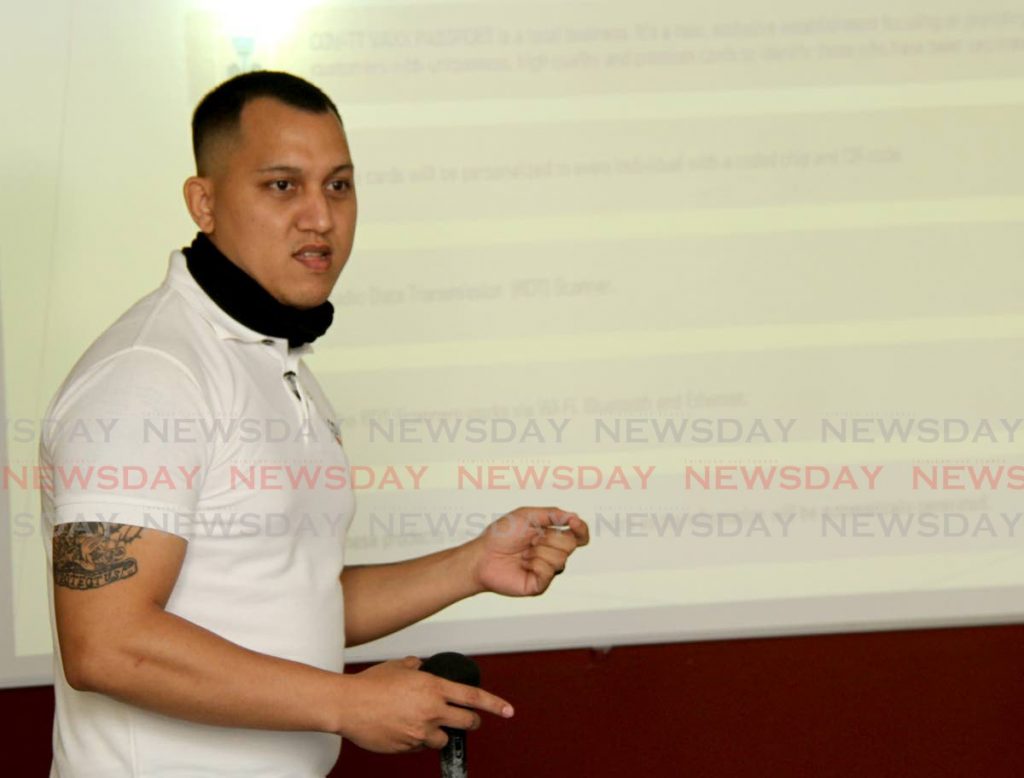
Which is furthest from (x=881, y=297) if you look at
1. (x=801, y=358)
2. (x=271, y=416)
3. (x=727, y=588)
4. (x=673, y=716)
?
(x=271, y=416)

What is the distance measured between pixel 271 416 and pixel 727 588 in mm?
1408

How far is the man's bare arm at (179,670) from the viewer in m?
1.24

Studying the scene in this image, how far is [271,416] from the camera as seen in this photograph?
4.74 ft

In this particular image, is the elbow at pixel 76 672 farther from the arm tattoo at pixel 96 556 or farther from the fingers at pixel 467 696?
the fingers at pixel 467 696

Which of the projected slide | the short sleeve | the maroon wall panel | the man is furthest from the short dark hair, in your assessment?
the maroon wall panel

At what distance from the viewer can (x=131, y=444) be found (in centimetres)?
125

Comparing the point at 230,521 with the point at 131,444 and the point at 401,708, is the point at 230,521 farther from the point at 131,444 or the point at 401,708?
the point at 401,708

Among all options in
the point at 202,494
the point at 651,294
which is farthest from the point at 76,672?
the point at 651,294

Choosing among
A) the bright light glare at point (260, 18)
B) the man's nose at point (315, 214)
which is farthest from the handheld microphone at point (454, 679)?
the bright light glare at point (260, 18)

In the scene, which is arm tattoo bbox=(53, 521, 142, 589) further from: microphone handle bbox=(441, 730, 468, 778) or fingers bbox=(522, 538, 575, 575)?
fingers bbox=(522, 538, 575, 575)

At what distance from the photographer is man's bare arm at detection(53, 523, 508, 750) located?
1.24 m

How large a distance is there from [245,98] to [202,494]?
0.50 m

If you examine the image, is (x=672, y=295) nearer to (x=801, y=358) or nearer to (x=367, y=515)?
(x=801, y=358)

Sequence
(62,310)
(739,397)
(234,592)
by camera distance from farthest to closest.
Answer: (739,397) → (62,310) → (234,592)
